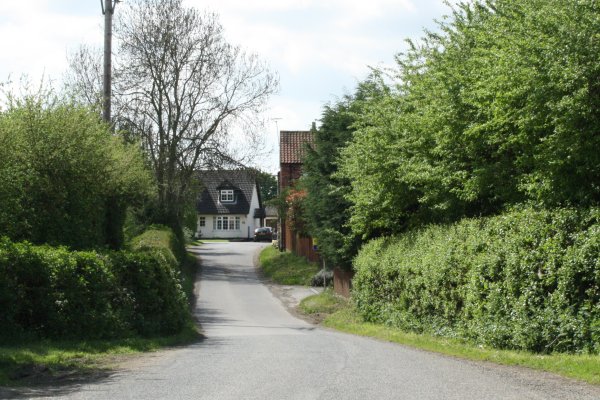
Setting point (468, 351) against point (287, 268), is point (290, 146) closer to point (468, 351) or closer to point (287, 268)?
point (287, 268)

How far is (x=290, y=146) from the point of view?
6588 cm

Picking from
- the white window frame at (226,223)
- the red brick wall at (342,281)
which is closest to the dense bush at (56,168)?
the red brick wall at (342,281)

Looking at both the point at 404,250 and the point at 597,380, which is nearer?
the point at 597,380

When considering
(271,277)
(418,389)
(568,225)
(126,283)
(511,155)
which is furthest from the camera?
(271,277)

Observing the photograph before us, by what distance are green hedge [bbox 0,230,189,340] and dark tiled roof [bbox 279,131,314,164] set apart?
43.8 m

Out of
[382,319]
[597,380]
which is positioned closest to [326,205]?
[382,319]

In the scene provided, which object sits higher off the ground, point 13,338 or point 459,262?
point 459,262

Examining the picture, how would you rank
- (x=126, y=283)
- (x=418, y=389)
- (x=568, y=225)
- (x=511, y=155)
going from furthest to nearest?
1. (x=126, y=283)
2. (x=511, y=155)
3. (x=568, y=225)
4. (x=418, y=389)

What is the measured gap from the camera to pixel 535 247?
14297 millimetres

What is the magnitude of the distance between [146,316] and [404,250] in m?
7.66

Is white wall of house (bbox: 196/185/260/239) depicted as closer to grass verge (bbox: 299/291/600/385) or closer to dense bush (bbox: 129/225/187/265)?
dense bush (bbox: 129/225/187/265)

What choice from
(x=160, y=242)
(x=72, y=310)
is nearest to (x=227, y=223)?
(x=160, y=242)

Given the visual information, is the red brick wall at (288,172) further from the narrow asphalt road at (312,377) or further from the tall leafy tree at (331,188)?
the narrow asphalt road at (312,377)

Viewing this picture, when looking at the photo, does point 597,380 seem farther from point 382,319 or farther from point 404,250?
point 382,319
